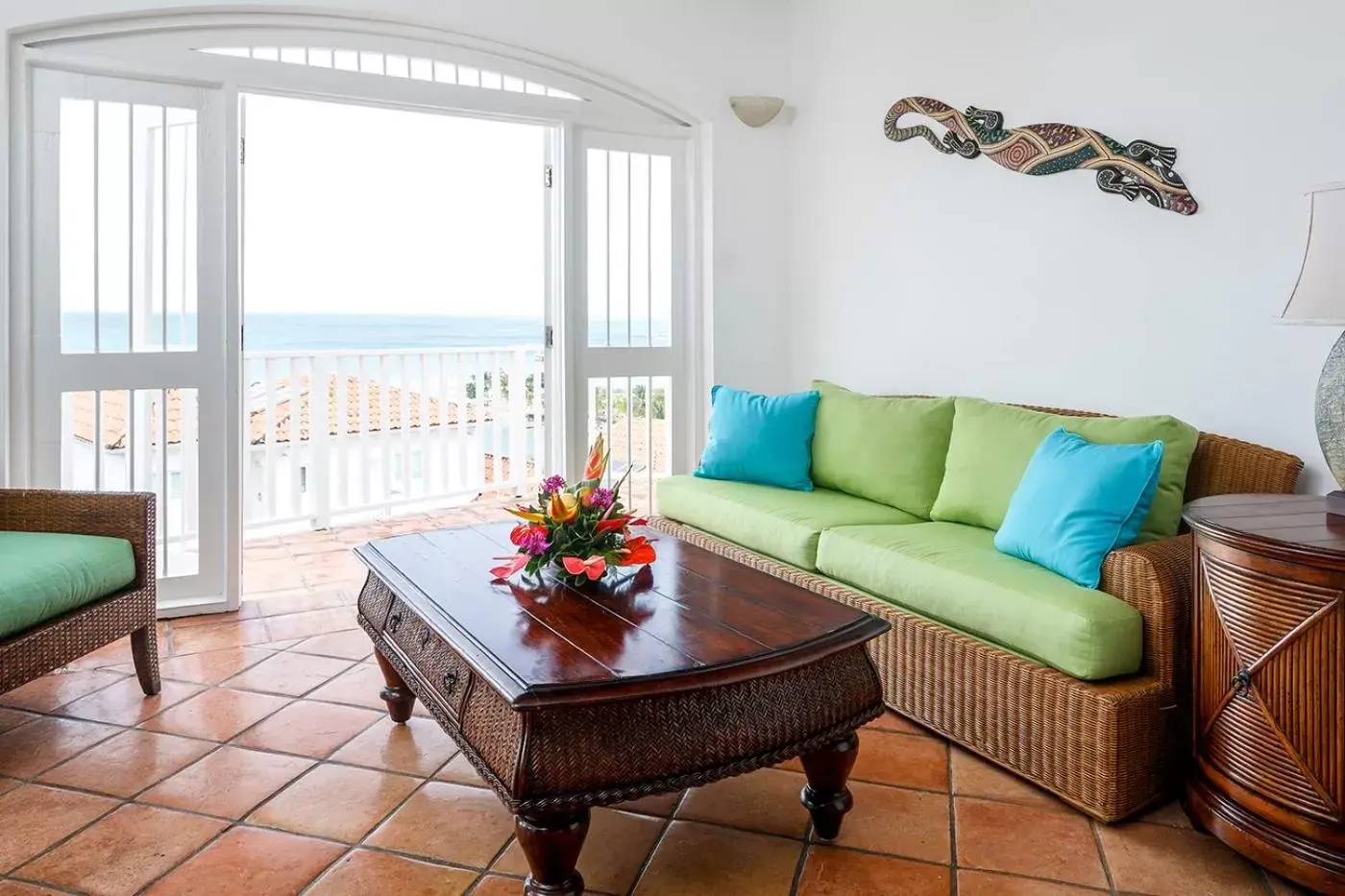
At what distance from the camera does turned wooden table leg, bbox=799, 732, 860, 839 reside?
2.02 meters

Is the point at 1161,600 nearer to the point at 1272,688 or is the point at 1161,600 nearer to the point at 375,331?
the point at 1272,688

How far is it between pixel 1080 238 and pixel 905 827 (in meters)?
2.09

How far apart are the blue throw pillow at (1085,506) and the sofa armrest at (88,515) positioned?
8.52ft

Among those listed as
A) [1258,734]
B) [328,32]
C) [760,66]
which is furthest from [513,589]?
[760,66]

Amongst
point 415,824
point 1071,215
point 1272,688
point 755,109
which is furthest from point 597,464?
point 755,109

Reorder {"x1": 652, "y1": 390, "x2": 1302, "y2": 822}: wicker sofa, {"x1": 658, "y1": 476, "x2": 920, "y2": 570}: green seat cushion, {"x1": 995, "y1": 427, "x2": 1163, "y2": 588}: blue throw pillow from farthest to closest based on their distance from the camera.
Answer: {"x1": 658, "y1": 476, "x2": 920, "y2": 570}: green seat cushion, {"x1": 995, "y1": 427, "x2": 1163, "y2": 588}: blue throw pillow, {"x1": 652, "y1": 390, "x2": 1302, "y2": 822}: wicker sofa

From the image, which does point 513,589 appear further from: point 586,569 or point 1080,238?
point 1080,238

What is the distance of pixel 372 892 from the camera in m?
1.85

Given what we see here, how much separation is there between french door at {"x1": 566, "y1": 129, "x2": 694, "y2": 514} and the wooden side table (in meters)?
2.87

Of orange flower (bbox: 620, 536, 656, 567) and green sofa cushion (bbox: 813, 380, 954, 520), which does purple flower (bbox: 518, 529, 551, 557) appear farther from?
green sofa cushion (bbox: 813, 380, 954, 520)

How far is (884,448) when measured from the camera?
346 cm

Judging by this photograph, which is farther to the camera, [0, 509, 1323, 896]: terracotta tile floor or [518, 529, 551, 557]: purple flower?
[518, 529, 551, 557]: purple flower

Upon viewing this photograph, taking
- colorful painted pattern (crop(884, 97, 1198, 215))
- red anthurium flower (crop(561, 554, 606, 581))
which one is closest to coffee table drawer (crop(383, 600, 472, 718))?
red anthurium flower (crop(561, 554, 606, 581))

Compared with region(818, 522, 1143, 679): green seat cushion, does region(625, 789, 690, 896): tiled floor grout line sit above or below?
below
